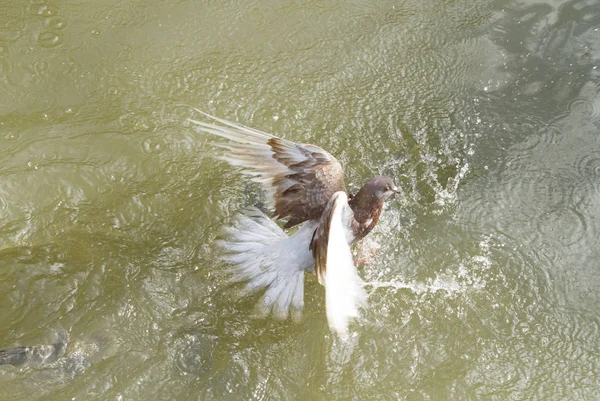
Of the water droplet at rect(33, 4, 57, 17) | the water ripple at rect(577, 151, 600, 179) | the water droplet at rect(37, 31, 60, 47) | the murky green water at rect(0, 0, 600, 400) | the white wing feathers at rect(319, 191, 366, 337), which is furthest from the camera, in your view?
the water droplet at rect(33, 4, 57, 17)

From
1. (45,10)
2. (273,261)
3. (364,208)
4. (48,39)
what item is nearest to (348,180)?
(364,208)

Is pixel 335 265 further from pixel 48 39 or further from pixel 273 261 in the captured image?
pixel 48 39

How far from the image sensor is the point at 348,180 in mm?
3121

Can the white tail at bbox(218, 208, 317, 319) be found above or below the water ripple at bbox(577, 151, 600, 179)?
above

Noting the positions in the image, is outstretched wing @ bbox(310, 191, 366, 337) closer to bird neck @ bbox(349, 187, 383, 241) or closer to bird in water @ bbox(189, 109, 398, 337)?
bird in water @ bbox(189, 109, 398, 337)

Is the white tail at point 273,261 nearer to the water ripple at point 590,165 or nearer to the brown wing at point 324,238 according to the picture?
the brown wing at point 324,238

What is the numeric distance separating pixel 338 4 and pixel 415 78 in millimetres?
823

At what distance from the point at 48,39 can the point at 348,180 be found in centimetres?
206

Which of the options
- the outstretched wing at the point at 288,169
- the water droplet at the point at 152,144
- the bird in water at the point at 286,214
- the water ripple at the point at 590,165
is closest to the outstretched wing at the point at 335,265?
the bird in water at the point at 286,214

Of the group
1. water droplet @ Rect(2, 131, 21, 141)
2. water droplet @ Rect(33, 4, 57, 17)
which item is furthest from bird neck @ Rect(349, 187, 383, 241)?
water droplet @ Rect(33, 4, 57, 17)

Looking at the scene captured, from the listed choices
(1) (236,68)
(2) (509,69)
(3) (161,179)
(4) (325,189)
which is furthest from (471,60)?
(3) (161,179)

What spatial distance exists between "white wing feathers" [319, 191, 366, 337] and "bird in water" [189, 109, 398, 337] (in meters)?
0.13

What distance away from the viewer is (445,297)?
2.68m

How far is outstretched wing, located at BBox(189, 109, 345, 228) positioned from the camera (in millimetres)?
2582
